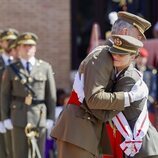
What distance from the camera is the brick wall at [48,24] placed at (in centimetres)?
1105

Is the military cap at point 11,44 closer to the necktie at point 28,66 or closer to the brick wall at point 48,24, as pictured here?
the necktie at point 28,66

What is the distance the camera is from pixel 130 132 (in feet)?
15.0

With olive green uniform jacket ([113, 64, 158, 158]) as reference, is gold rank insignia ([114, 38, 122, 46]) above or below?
above

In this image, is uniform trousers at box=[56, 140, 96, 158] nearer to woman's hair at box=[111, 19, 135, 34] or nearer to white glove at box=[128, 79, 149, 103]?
white glove at box=[128, 79, 149, 103]

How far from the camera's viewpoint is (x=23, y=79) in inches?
266

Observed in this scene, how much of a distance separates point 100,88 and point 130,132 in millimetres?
438

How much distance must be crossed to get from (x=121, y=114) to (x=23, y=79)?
238 centimetres

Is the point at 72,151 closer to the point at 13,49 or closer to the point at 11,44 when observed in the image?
the point at 13,49

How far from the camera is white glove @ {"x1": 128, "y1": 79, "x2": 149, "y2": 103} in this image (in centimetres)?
447

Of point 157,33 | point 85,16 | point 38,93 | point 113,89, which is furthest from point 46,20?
point 113,89

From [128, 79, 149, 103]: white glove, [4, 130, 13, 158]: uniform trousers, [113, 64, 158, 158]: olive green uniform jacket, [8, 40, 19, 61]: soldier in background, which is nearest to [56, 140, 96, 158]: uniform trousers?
[113, 64, 158, 158]: olive green uniform jacket

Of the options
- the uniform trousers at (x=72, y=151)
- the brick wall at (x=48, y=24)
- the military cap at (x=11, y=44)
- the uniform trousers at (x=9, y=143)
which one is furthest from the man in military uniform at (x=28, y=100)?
the brick wall at (x=48, y=24)

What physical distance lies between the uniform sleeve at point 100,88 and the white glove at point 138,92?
8 centimetres

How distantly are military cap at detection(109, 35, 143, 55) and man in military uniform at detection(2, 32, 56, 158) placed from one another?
7.78 feet
